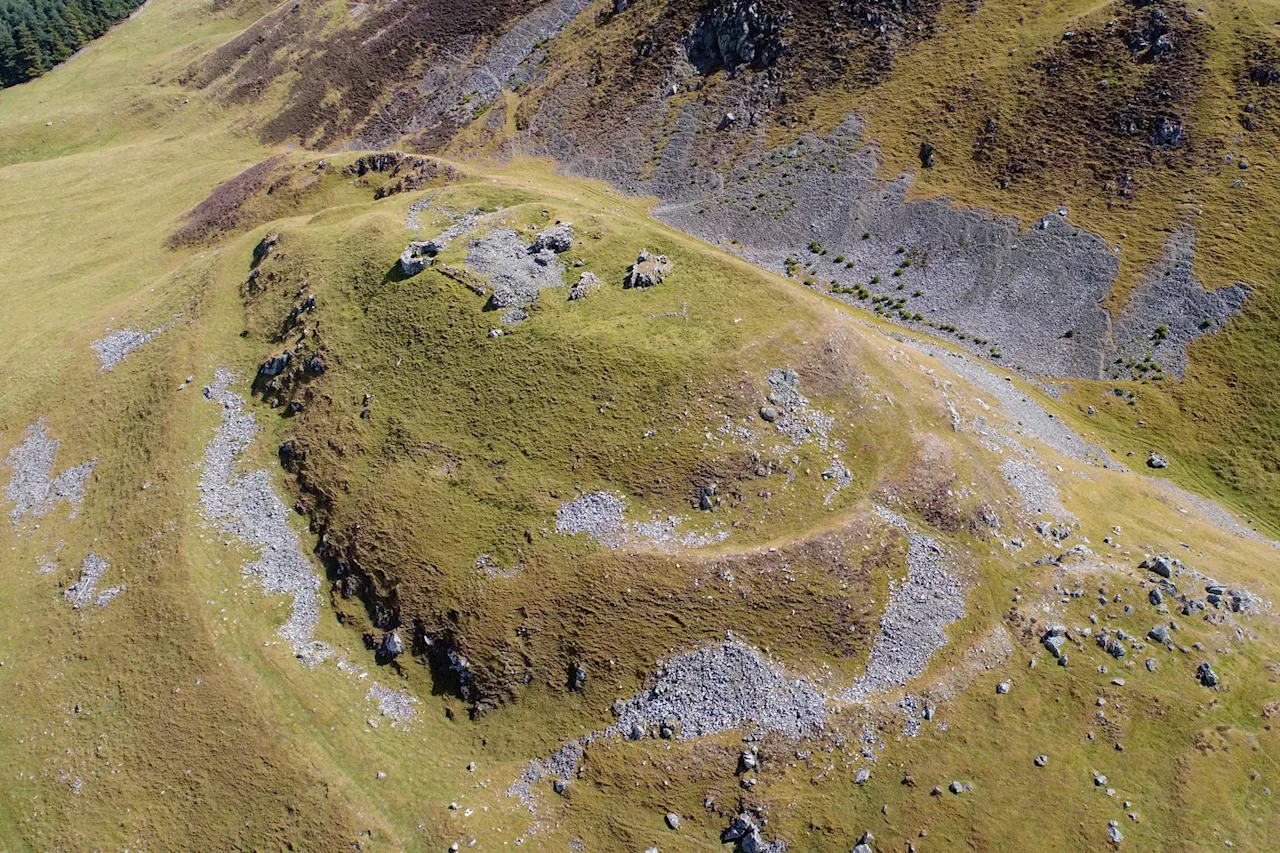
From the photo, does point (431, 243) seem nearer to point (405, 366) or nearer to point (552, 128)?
point (405, 366)

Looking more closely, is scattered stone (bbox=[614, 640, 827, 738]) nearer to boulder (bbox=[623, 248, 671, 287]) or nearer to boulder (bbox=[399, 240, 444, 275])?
boulder (bbox=[623, 248, 671, 287])

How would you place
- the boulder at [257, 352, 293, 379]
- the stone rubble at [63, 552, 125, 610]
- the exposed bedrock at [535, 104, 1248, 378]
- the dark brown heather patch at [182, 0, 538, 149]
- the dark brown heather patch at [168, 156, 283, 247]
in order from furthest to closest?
the dark brown heather patch at [182, 0, 538, 149] < the dark brown heather patch at [168, 156, 283, 247] < the exposed bedrock at [535, 104, 1248, 378] < the boulder at [257, 352, 293, 379] < the stone rubble at [63, 552, 125, 610]

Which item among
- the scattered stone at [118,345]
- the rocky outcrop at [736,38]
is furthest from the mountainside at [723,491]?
the rocky outcrop at [736,38]

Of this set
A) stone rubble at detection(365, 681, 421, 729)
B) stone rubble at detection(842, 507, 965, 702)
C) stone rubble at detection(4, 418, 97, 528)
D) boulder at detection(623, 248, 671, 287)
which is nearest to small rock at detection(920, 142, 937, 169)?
boulder at detection(623, 248, 671, 287)

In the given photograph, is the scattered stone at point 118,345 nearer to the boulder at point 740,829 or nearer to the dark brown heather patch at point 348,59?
the dark brown heather patch at point 348,59

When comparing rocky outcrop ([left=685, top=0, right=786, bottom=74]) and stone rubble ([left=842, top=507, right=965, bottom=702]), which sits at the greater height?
rocky outcrop ([left=685, top=0, right=786, bottom=74])

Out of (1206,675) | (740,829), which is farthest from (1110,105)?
(740,829)
